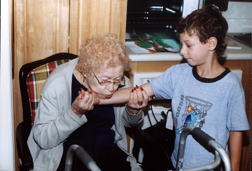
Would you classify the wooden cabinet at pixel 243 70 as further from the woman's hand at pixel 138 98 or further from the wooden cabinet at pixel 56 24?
the woman's hand at pixel 138 98

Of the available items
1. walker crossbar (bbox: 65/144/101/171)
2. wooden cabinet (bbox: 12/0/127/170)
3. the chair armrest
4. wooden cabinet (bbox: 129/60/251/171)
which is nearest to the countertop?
wooden cabinet (bbox: 129/60/251/171)

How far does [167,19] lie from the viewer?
2.23 meters

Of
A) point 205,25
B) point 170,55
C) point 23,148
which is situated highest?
point 205,25

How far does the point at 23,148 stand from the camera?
1435 millimetres

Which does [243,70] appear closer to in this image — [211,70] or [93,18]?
[211,70]

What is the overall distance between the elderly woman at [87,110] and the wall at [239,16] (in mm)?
1456

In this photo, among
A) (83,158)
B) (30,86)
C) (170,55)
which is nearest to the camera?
(83,158)

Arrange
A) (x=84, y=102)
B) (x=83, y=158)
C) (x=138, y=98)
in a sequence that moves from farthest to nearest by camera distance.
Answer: (x=138, y=98) < (x=84, y=102) < (x=83, y=158)

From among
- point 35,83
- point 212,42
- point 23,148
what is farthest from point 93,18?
point 23,148

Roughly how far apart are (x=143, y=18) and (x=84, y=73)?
91 centimetres

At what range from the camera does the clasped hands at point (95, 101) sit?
4.41 ft

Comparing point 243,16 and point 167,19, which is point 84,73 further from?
point 243,16

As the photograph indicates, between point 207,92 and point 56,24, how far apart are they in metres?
0.95

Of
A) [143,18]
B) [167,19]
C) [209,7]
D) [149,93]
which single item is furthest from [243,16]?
[149,93]
